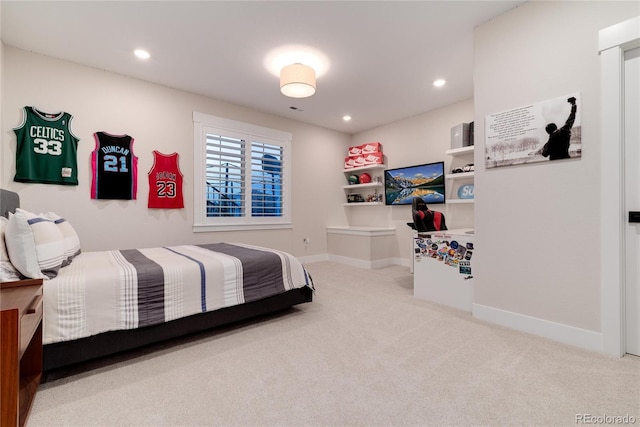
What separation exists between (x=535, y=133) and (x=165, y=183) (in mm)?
4067

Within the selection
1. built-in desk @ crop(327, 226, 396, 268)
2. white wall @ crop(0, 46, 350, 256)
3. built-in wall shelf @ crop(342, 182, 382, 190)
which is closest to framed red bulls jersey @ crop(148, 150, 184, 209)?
white wall @ crop(0, 46, 350, 256)

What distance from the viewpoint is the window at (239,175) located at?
411 centimetres

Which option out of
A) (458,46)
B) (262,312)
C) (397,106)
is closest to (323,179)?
(397,106)

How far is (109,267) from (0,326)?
39.6 inches

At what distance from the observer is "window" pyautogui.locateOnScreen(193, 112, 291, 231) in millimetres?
4109

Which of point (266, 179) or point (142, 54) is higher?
point (142, 54)

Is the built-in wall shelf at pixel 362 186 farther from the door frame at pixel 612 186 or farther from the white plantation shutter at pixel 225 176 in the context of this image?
the door frame at pixel 612 186

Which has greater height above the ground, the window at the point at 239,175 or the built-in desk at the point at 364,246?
the window at the point at 239,175

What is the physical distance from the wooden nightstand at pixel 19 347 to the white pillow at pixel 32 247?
0.56 feet

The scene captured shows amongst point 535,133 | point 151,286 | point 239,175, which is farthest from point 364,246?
point 151,286

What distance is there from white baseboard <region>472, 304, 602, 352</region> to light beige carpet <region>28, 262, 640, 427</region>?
0.27 ft

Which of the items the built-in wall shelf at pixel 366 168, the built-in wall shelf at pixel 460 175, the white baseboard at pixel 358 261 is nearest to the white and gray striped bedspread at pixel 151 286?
the white baseboard at pixel 358 261

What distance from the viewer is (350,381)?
5.32ft

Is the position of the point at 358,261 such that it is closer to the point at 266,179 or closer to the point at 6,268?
the point at 266,179
